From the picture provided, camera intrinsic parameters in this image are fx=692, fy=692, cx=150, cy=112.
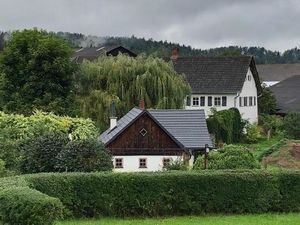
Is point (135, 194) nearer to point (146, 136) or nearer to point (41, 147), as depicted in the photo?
point (41, 147)

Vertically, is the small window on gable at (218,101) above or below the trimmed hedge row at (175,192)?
above

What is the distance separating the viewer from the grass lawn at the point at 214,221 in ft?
71.6

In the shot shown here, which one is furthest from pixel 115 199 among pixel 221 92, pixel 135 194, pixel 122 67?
pixel 221 92

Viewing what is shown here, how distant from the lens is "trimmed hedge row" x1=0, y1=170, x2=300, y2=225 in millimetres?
22719

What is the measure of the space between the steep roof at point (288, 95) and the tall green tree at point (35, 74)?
1289 inches

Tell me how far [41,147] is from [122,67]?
20356 mm

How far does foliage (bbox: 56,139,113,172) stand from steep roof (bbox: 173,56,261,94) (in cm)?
3496

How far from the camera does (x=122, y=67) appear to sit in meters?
47.8

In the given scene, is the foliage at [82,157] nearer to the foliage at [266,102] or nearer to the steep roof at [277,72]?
the foliage at [266,102]

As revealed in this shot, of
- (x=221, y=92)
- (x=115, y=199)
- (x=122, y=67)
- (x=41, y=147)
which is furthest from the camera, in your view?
(x=221, y=92)

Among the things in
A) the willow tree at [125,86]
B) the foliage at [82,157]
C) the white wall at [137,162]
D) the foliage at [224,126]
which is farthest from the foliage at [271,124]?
the foliage at [82,157]

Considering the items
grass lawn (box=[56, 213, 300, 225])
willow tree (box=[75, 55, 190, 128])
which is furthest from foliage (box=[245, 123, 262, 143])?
grass lawn (box=[56, 213, 300, 225])

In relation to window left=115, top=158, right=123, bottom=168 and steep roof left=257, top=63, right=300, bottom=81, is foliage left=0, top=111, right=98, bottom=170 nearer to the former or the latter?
window left=115, top=158, right=123, bottom=168

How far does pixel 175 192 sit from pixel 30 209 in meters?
8.63
